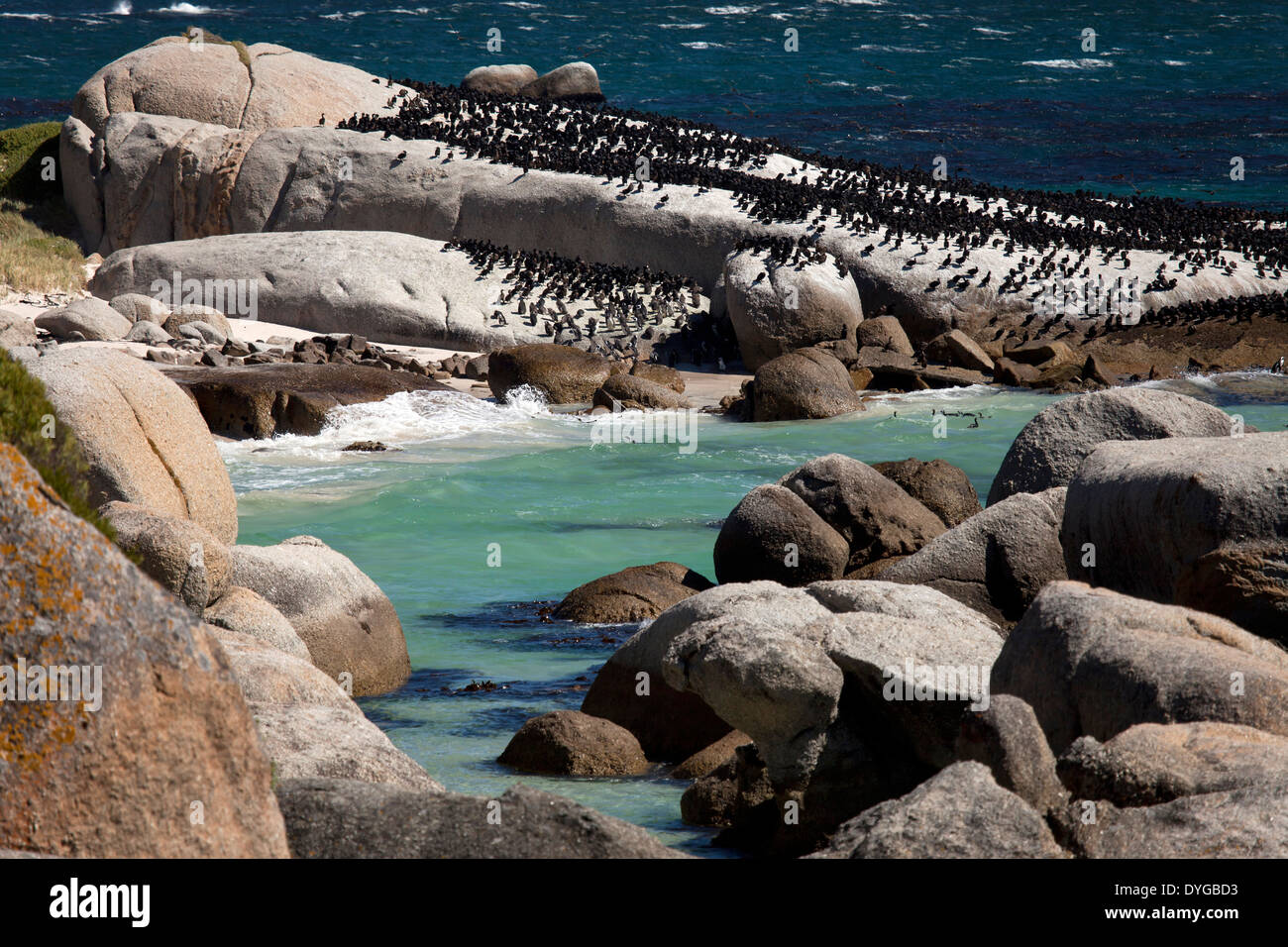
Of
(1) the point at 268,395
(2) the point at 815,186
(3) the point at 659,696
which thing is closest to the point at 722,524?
(3) the point at 659,696

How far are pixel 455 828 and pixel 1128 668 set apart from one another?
2741 mm

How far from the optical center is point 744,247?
24.0m

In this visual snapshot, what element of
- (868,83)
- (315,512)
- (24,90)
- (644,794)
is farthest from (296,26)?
(644,794)

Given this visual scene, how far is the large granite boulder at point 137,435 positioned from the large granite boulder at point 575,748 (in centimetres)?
303

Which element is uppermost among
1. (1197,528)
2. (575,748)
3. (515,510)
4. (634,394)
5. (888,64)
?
(888,64)

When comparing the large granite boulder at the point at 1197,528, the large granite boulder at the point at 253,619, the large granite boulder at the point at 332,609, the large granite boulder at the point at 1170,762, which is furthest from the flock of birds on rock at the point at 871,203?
the large granite boulder at the point at 1170,762

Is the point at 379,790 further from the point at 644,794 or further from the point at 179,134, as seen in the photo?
the point at 179,134

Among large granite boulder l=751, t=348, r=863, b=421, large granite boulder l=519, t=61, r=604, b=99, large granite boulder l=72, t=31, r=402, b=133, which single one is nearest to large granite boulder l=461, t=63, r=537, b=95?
large granite boulder l=519, t=61, r=604, b=99

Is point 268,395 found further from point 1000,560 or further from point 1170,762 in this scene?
point 1170,762

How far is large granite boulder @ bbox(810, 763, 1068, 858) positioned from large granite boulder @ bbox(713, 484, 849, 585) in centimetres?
604

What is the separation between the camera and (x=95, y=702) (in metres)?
2.86

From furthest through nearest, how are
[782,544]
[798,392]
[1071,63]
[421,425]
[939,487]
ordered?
[1071,63] < [798,392] < [421,425] < [939,487] < [782,544]

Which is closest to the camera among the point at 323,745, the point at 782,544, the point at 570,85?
the point at 323,745

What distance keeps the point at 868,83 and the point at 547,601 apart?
57032mm
